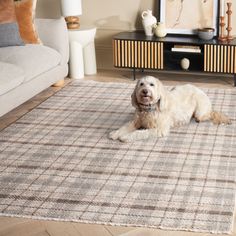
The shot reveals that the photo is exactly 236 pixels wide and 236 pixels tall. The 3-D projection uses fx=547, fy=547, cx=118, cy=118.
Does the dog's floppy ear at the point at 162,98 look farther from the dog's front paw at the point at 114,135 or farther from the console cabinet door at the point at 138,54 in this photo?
the console cabinet door at the point at 138,54

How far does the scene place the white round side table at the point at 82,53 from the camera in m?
5.68

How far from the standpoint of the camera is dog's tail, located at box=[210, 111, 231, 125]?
4.21m

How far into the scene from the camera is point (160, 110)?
3957 mm

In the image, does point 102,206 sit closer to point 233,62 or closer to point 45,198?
point 45,198

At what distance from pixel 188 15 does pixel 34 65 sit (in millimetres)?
1796

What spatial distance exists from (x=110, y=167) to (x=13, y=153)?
2.41ft

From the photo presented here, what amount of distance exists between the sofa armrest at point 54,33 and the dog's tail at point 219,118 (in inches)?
68.7

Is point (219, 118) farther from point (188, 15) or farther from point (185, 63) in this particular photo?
point (188, 15)

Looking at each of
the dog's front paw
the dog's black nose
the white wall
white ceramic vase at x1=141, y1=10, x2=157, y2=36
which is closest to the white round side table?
the white wall

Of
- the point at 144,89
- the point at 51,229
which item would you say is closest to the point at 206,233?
the point at 51,229

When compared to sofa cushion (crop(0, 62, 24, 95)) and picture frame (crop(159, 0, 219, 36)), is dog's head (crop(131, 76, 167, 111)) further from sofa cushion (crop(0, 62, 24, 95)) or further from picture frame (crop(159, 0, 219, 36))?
picture frame (crop(159, 0, 219, 36))

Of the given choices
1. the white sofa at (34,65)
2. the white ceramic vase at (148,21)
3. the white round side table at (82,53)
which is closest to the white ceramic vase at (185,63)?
the white ceramic vase at (148,21)

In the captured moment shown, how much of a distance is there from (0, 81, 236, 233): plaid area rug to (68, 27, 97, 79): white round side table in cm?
116

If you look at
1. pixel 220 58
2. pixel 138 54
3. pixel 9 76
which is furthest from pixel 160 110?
pixel 138 54
